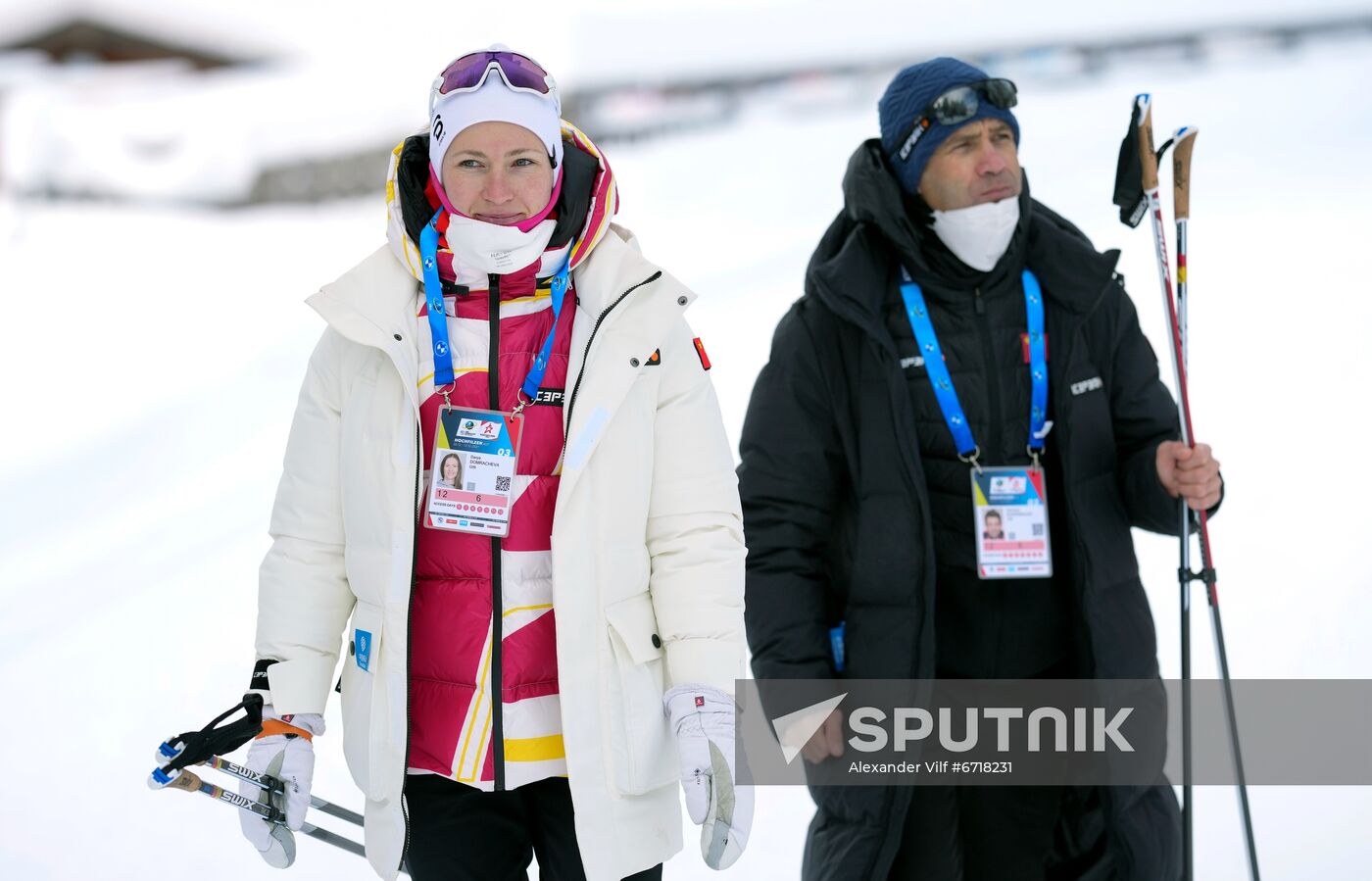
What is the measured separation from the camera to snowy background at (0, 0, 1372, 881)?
125 inches

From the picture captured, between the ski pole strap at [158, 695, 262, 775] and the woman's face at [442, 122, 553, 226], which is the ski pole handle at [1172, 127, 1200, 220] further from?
the ski pole strap at [158, 695, 262, 775]

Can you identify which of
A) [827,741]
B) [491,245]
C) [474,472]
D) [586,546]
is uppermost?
[491,245]

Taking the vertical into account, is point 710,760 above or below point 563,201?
below

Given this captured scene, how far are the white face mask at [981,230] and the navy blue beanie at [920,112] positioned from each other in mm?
130

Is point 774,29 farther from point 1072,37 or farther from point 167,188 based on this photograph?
point 167,188

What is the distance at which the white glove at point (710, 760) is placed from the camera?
1.67 metres

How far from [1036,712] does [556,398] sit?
97 centimetres

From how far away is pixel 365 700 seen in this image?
1.72 metres

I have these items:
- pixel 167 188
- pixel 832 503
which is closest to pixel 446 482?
pixel 832 503

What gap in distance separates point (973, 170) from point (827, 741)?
3.24ft

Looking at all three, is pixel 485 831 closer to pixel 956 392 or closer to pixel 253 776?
pixel 253 776

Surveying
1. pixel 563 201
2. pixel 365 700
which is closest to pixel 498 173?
pixel 563 201

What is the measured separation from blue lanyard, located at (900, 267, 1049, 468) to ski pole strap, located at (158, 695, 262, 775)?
1132mm

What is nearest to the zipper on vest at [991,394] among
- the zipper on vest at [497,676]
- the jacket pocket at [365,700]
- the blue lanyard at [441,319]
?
the blue lanyard at [441,319]
